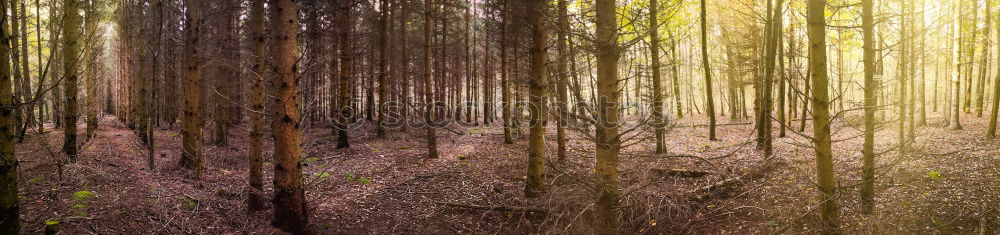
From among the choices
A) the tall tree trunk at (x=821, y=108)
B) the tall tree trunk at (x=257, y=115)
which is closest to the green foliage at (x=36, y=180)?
the tall tree trunk at (x=257, y=115)

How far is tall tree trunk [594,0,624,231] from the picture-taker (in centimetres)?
428

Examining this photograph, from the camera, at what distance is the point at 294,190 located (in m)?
5.99

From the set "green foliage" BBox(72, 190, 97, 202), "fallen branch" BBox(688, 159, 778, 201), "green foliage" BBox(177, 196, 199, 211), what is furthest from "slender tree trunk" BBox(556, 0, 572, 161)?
"green foliage" BBox(72, 190, 97, 202)

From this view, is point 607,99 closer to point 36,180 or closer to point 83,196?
point 83,196

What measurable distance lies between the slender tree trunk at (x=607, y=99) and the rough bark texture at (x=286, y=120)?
380cm

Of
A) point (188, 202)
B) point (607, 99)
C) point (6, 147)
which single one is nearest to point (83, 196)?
point (188, 202)

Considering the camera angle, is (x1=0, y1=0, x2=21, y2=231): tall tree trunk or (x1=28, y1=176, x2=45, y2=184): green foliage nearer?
(x1=0, y1=0, x2=21, y2=231): tall tree trunk

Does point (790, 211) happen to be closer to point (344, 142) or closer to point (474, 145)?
point (474, 145)

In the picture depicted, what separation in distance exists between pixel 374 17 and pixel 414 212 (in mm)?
12852

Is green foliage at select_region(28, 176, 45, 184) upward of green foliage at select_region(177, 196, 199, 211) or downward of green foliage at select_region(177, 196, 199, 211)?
upward

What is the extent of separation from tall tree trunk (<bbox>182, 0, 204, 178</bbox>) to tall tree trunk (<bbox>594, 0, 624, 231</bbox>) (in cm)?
779

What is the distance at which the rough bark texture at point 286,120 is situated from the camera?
5594 mm

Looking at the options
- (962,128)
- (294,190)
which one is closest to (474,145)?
(294,190)

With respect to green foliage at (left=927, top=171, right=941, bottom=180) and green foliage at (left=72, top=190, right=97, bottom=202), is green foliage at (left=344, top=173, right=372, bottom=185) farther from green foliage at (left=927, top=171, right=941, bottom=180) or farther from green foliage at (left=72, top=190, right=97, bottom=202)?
green foliage at (left=927, top=171, right=941, bottom=180)
